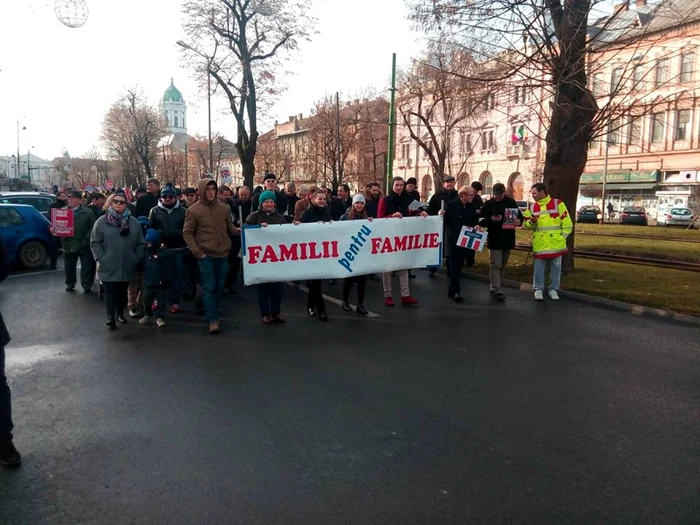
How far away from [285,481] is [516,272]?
10262 mm

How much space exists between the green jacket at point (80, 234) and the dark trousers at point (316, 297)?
478cm

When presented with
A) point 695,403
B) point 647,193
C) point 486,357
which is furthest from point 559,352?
point 647,193

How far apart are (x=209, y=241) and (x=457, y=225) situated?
4569 mm

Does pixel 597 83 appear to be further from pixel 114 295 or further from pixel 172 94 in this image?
pixel 172 94

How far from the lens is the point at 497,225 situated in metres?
10.1

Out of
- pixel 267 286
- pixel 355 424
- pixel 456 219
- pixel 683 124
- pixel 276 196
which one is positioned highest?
pixel 683 124

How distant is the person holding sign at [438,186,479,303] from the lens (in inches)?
397

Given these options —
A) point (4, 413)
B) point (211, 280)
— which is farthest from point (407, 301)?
point (4, 413)

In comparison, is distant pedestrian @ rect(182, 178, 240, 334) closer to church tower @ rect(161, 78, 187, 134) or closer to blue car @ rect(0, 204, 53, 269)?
blue car @ rect(0, 204, 53, 269)

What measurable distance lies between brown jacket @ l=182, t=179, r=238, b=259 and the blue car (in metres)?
8.51

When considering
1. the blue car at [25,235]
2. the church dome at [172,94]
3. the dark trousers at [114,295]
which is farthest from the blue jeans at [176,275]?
the church dome at [172,94]

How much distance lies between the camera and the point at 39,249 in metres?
14.4

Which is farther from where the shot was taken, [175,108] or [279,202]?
[175,108]

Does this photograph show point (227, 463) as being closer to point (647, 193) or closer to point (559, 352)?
A: point (559, 352)
